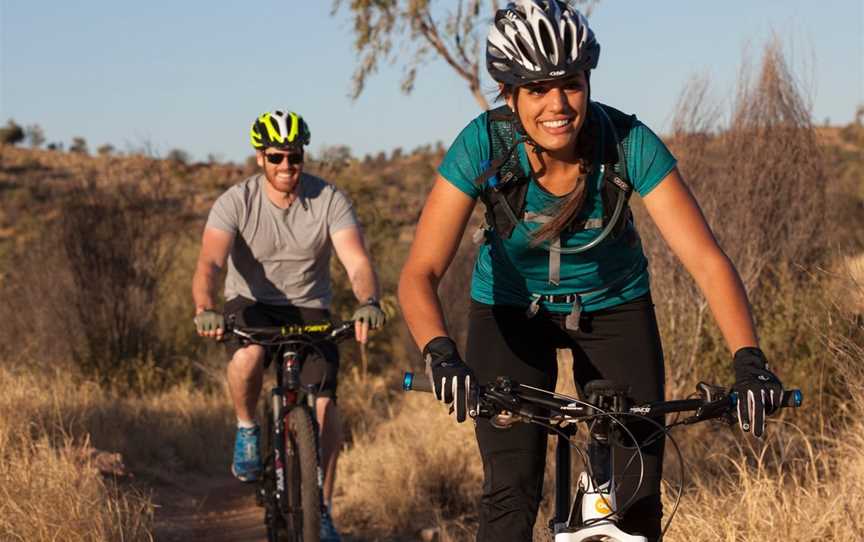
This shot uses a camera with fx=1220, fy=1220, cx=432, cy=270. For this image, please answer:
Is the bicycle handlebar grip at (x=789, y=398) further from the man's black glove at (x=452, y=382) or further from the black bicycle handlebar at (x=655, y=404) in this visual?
the man's black glove at (x=452, y=382)

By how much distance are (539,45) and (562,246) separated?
0.67 metres

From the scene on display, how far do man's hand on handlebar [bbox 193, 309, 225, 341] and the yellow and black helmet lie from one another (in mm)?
1104

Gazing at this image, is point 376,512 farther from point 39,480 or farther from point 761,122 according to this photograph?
point 761,122

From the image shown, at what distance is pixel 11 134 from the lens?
58156mm

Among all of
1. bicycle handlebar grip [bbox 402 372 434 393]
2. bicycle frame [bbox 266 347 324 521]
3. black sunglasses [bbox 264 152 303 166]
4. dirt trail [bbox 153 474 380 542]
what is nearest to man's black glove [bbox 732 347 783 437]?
bicycle handlebar grip [bbox 402 372 434 393]

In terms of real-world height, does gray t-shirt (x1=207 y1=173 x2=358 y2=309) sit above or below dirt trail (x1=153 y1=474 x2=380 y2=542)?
above

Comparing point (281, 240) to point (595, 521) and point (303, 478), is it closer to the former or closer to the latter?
point (303, 478)

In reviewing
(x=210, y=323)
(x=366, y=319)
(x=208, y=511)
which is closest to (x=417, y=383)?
(x=366, y=319)

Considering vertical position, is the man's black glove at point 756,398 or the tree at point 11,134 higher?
the tree at point 11,134

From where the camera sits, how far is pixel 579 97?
3922 mm

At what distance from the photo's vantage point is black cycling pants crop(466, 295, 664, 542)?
3.81 meters

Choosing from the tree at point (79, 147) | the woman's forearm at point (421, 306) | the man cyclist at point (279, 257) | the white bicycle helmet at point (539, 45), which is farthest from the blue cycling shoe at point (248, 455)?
the tree at point (79, 147)

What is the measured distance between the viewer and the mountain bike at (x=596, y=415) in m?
3.22

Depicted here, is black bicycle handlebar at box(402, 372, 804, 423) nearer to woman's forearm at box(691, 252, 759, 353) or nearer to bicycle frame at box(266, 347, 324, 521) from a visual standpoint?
woman's forearm at box(691, 252, 759, 353)
